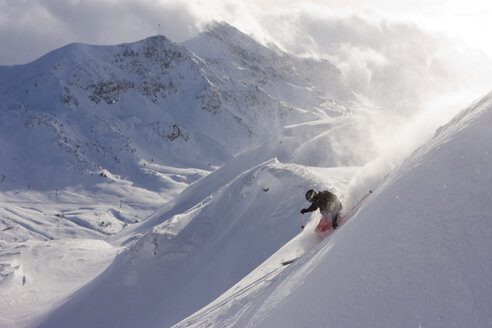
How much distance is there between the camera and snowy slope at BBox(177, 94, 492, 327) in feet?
10.9

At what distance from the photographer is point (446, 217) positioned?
4.11 m

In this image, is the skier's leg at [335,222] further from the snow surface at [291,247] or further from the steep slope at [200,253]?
the steep slope at [200,253]

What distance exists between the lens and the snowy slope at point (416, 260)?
10.9ft

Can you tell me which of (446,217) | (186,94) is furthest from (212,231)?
(186,94)

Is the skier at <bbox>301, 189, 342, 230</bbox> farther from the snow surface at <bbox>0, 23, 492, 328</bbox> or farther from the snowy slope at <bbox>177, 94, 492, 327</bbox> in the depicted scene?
the snowy slope at <bbox>177, 94, 492, 327</bbox>

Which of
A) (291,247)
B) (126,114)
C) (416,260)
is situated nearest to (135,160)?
(126,114)

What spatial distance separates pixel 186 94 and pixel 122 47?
36240mm

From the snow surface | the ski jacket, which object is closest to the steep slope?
the snow surface

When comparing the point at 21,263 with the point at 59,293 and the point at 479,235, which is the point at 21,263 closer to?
the point at 59,293

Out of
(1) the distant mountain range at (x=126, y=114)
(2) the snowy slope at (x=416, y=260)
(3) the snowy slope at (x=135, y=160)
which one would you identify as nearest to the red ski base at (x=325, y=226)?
(2) the snowy slope at (x=416, y=260)

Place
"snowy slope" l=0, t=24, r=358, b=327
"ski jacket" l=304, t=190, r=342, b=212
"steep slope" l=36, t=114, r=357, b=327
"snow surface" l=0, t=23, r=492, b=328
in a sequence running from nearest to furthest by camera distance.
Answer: "snow surface" l=0, t=23, r=492, b=328
"ski jacket" l=304, t=190, r=342, b=212
"steep slope" l=36, t=114, r=357, b=327
"snowy slope" l=0, t=24, r=358, b=327

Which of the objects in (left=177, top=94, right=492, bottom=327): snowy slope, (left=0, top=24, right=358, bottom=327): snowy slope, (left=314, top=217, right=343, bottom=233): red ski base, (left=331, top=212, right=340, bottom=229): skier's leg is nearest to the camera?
(left=177, top=94, right=492, bottom=327): snowy slope

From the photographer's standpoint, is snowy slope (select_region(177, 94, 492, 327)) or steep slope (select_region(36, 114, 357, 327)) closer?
snowy slope (select_region(177, 94, 492, 327))

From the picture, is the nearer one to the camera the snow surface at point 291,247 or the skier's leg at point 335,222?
the snow surface at point 291,247
